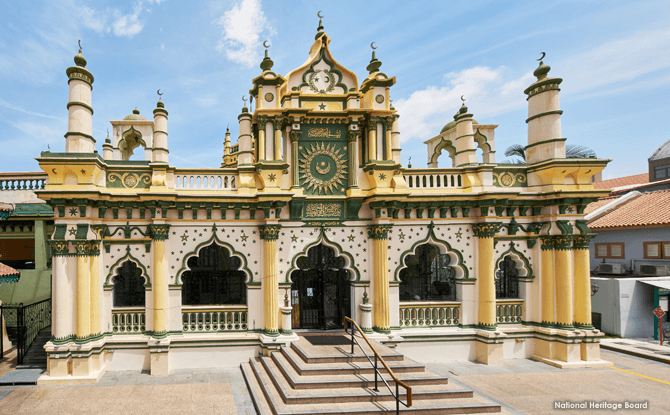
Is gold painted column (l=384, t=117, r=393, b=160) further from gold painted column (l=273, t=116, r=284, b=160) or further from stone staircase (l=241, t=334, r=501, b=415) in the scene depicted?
stone staircase (l=241, t=334, r=501, b=415)

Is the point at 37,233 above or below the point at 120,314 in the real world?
above

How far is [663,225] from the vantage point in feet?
54.4

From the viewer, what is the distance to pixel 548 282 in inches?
523

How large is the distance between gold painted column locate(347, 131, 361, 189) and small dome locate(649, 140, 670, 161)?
33.7 m

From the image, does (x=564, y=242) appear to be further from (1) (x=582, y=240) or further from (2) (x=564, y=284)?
(2) (x=564, y=284)

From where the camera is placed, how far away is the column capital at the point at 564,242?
1301cm

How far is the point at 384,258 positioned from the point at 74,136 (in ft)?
34.2

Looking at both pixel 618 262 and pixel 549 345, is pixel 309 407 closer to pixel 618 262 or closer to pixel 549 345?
pixel 549 345

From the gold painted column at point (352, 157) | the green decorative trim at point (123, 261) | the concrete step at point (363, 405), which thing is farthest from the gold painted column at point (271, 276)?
the green decorative trim at point (123, 261)

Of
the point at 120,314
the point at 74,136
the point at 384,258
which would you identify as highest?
the point at 74,136

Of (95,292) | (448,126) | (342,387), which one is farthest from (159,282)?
(448,126)

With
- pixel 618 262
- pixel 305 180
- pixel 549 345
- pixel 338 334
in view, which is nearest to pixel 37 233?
pixel 305 180

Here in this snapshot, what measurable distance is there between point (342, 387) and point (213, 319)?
5.19 m

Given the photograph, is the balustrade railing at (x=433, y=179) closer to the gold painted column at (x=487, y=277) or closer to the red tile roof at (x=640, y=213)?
the gold painted column at (x=487, y=277)
